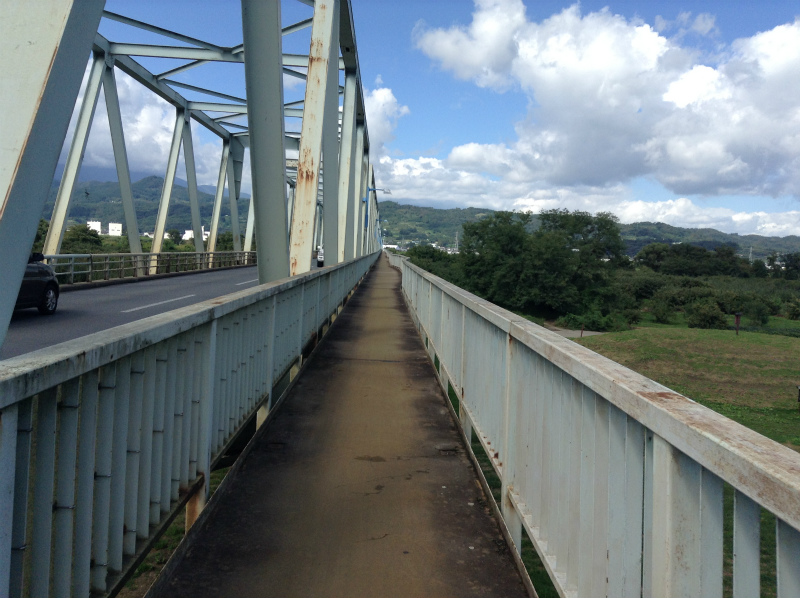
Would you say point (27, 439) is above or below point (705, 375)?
above

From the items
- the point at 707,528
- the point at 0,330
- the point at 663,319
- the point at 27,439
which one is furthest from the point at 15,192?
the point at 663,319

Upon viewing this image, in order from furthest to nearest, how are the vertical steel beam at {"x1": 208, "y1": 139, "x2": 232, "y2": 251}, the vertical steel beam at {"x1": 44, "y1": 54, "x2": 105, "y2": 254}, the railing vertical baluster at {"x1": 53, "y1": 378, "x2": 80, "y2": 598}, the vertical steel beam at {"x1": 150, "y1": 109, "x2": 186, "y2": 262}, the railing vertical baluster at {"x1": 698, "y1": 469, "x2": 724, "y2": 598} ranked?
the vertical steel beam at {"x1": 208, "y1": 139, "x2": 232, "y2": 251}, the vertical steel beam at {"x1": 150, "y1": 109, "x2": 186, "y2": 262}, the vertical steel beam at {"x1": 44, "y1": 54, "x2": 105, "y2": 254}, the railing vertical baluster at {"x1": 53, "y1": 378, "x2": 80, "y2": 598}, the railing vertical baluster at {"x1": 698, "y1": 469, "x2": 724, "y2": 598}

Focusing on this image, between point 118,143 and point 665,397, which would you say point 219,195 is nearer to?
point 118,143

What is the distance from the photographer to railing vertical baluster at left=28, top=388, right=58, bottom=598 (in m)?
1.86

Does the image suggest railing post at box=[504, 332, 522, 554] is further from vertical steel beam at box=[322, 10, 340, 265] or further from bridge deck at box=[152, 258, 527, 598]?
vertical steel beam at box=[322, 10, 340, 265]

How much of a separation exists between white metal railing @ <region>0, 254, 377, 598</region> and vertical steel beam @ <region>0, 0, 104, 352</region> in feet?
2.08

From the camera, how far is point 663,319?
66.3 meters

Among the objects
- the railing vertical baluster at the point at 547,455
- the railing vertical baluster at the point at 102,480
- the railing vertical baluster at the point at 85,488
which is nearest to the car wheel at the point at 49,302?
the railing vertical baluster at the point at 102,480

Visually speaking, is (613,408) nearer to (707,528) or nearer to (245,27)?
(707,528)

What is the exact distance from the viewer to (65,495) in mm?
2008

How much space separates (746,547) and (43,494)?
6.13ft

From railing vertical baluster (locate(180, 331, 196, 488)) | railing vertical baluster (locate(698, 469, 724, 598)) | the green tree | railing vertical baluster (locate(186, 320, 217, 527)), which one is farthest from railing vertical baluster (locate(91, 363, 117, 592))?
the green tree

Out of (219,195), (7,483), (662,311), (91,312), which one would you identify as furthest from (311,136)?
(662,311)

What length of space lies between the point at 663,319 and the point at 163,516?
6954cm
